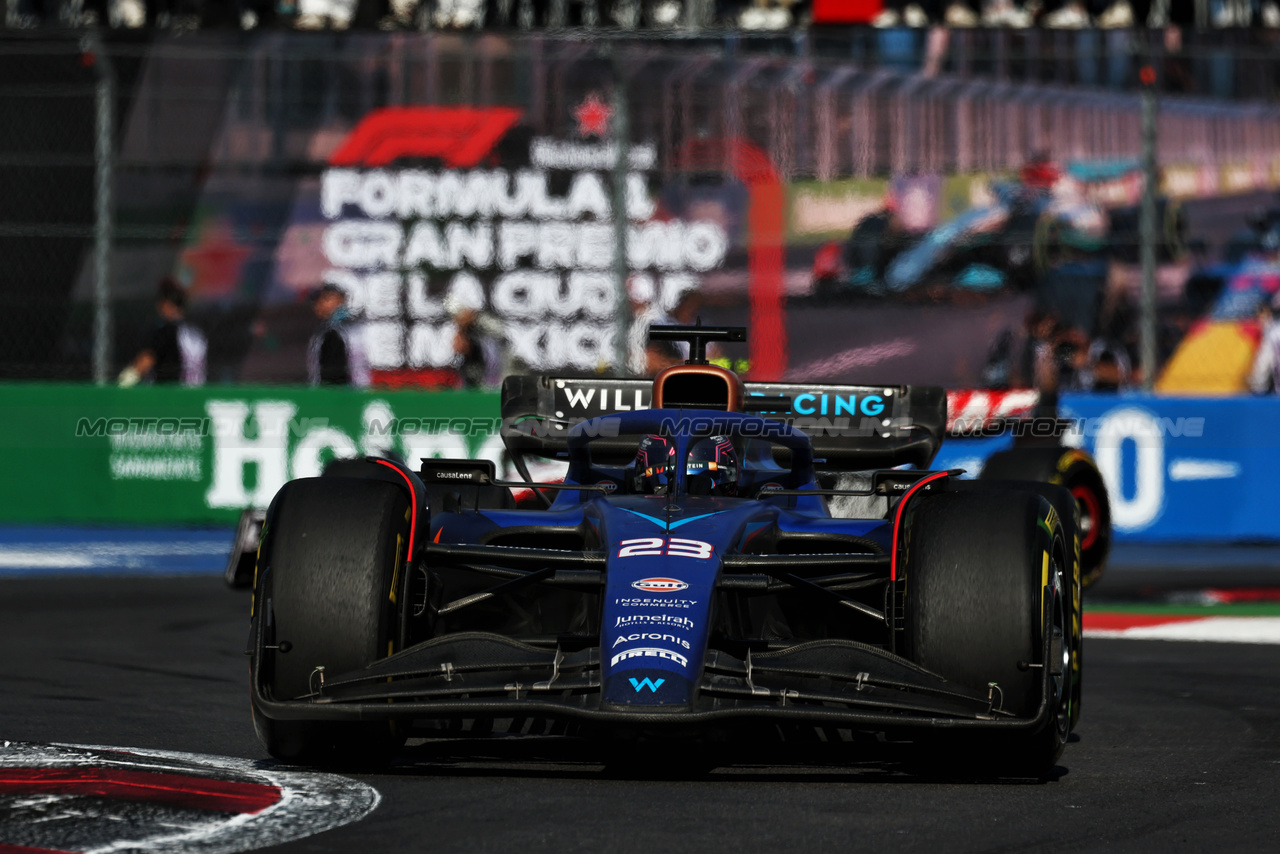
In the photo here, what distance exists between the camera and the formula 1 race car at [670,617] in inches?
220

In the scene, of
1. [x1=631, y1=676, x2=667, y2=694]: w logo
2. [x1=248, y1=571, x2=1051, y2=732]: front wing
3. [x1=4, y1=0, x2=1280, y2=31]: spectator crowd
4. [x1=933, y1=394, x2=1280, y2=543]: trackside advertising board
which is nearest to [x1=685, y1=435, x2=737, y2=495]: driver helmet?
[x1=248, y1=571, x2=1051, y2=732]: front wing

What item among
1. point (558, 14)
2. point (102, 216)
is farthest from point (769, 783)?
point (558, 14)

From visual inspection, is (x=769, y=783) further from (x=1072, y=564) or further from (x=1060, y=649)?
(x=1072, y=564)

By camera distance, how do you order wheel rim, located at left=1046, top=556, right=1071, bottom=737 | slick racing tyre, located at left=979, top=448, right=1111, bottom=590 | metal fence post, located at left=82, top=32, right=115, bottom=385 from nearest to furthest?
wheel rim, located at left=1046, top=556, right=1071, bottom=737, slick racing tyre, located at left=979, top=448, right=1111, bottom=590, metal fence post, located at left=82, top=32, right=115, bottom=385

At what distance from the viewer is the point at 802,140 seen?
15195mm

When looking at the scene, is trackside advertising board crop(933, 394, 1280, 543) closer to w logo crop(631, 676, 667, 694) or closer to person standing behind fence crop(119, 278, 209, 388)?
person standing behind fence crop(119, 278, 209, 388)

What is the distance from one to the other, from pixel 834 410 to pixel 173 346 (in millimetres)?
7699

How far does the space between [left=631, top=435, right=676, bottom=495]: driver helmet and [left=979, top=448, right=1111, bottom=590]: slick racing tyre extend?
2779mm

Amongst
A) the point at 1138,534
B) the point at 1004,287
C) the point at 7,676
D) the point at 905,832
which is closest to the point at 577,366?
the point at 1004,287

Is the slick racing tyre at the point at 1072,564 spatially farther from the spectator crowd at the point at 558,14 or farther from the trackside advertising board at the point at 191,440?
the spectator crowd at the point at 558,14

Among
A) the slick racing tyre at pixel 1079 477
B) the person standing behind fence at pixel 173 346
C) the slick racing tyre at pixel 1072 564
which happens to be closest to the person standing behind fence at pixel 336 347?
the person standing behind fence at pixel 173 346

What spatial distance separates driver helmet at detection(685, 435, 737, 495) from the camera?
22.7 ft

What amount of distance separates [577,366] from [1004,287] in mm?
3150

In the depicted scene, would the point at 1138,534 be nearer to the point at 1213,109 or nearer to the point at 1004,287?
the point at 1004,287
